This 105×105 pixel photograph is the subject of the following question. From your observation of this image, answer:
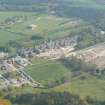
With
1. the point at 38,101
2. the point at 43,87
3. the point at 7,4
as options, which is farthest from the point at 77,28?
the point at 38,101

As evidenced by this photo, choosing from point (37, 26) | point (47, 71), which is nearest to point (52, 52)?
point (47, 71)

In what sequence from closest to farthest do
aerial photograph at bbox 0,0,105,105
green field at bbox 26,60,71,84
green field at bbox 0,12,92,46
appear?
1. aerial photograph at bbox 0,0,105,105
2. green field at bbox 26,60,71,84
3. green field at bbox 0,12,92,46

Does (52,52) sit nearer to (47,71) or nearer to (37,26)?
(47,71)

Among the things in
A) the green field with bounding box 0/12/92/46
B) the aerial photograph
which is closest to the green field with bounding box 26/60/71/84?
the aerial photograph

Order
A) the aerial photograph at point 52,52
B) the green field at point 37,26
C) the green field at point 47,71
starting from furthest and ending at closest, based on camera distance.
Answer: the green field at point 37,26 → the green field at point 47,71 → the aerial photograph at point 52,52

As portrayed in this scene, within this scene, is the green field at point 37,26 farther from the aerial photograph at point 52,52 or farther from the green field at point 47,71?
the green field at point 47,71

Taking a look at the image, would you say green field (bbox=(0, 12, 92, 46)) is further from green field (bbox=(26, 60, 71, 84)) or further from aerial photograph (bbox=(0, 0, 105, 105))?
green field (bbox=(26, 60, 71, 84))

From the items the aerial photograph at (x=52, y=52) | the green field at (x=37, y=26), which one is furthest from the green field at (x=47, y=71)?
the green field at (x=37, y=26)

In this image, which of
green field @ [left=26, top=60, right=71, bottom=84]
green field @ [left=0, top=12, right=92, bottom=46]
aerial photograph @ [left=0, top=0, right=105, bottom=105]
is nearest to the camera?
aerial photograph @ [left=0, top=0, right=105, bottom=105]
